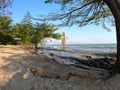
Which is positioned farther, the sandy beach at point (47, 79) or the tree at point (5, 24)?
the tree at point (5, 24)

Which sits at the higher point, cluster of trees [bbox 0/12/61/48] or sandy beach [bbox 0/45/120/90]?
cluster of trees [bbox 0/12/61/48]

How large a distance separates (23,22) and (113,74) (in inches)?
673

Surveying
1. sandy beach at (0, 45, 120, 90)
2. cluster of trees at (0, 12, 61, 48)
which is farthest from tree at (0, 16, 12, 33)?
sandy beach at (0, 45, 120, 90)

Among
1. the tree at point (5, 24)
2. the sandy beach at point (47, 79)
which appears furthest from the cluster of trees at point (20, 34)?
the sandy beach at point (47, 79)

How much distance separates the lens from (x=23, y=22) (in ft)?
79.0

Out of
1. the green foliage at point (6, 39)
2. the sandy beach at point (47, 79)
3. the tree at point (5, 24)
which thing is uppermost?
the tree at point (5, 24)

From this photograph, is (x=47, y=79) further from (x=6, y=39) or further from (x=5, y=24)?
(x=6, y=39)

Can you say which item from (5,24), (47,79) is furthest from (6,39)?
(47,79)

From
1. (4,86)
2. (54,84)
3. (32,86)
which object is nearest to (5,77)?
(4,86)

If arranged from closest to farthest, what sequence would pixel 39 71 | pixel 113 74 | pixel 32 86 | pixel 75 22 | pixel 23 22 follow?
pixel 32 86 → pixel 113 74 → pixel 39 71 → pixel 75 22 → pixel 23 22

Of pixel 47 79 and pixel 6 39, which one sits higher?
pixel 6 39

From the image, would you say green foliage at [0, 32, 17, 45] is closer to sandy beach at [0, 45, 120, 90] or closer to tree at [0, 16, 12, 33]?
tree at [0, 16, 12, 33]

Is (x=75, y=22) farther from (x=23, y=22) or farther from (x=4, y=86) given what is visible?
(x=23, y=22)

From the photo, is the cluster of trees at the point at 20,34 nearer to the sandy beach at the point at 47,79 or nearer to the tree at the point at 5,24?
the tree at the point at 5,24
